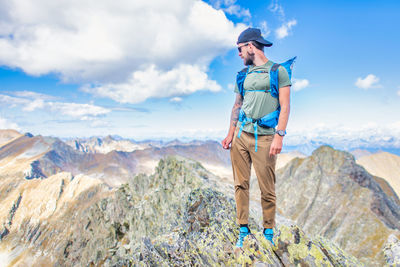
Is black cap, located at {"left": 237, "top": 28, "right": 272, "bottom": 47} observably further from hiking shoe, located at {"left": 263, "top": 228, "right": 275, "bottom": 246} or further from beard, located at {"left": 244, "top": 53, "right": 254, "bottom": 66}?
hiking shoe, located at {"left": 263, "top": 228, "right": 275, "bottom": 246}

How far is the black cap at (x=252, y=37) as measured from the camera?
6.14 metres

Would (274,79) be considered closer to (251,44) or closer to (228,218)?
(251,44)

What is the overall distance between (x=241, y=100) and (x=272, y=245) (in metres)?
5.13

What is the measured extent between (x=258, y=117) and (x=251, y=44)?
7.26ft

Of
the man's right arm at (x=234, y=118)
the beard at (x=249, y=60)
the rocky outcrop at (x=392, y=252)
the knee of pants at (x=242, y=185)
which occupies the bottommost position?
the rocky outcrop at (x=392, y=252)

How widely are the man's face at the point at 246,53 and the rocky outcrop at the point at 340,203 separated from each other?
61099 mm

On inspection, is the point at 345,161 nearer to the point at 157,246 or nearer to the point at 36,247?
the point at 157,246

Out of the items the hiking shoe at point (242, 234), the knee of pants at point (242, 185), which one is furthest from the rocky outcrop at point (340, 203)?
the knee of pants at point (242, 185)

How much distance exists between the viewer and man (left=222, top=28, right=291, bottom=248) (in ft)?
19.1

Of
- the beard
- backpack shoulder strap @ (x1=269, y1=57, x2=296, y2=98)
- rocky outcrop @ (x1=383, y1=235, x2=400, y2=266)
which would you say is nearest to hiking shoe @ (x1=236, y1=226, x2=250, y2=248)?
backpack shoulder strap @ (x1=269, y1=57, x2=296, y2=98)

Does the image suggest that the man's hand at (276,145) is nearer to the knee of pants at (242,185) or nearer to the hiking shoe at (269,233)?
the knee of pants at (242,185)

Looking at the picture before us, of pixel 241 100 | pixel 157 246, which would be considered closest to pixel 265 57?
pixel 241 100

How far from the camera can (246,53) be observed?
6.38m

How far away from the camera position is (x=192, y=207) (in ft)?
35.7
